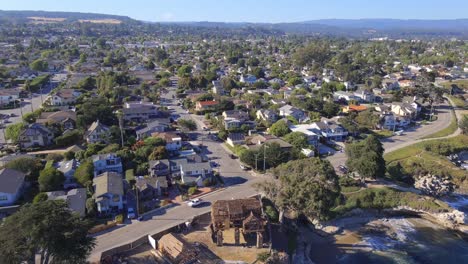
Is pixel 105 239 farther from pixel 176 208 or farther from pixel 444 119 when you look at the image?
pixel 444 119

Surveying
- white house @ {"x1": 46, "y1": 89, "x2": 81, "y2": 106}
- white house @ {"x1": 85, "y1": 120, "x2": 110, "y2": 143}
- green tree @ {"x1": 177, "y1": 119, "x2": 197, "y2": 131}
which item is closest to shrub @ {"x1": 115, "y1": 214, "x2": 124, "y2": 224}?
white house @ {"x1": 85, "y1": 120, "x2": 110, "y2": 143}

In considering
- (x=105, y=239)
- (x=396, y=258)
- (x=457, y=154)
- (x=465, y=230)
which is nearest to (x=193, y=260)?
(x=105, y=239)

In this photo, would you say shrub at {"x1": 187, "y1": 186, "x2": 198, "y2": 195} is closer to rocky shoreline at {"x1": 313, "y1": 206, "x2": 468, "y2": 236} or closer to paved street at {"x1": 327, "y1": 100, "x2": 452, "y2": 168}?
rocky shoreline at {"x1": 313, "y1": 206, "x2": 468, "y2": 236}

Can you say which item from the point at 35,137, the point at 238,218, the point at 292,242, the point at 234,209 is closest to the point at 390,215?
the point at 292,242

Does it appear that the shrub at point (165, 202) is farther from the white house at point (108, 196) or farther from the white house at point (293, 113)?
the white house at point (293, 113)

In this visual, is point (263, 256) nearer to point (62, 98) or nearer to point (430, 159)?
point (430, 159)

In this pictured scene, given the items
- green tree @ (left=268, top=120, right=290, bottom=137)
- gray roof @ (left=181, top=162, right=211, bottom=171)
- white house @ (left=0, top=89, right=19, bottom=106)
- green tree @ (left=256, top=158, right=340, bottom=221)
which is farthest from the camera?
white house @ (left=0, top=89, right=19, bottom=106)
